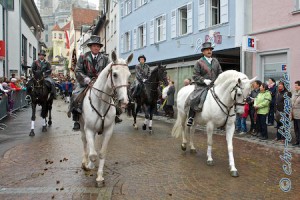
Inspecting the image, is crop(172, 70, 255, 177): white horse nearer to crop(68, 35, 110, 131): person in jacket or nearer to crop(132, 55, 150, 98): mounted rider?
crop(68, 35, 110, 131): person in jacket

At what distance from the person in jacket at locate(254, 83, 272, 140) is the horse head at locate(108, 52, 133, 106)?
688cm

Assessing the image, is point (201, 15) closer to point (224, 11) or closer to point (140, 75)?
point (224, 11)

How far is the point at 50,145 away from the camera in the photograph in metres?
9.37

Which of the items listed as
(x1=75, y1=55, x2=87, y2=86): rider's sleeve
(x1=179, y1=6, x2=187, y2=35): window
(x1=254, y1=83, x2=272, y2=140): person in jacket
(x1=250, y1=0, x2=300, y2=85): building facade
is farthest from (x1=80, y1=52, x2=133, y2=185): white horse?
(x1=179, y1=6, x2=187, y2=35): window

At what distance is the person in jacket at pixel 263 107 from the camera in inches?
438

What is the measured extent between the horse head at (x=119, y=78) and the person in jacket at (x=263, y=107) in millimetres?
6880

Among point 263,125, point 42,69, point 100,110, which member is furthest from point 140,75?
point 100,110

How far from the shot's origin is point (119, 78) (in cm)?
536

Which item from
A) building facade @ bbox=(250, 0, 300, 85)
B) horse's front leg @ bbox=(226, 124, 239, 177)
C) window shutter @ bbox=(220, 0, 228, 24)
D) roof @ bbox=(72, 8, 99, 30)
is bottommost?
horse's front leg @ bbox=(226, 124, 239, 177)

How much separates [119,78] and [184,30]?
62.7 ft

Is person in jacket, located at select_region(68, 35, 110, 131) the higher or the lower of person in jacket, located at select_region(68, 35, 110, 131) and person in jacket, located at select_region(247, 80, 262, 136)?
the higher

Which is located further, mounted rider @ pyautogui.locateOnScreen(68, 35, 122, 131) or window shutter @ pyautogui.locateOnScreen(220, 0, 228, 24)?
window shutter @ pyautogui.locateOnScreen(220, 0, 228, 24)

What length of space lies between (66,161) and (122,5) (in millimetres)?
30731

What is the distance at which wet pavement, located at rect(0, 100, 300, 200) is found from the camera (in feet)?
17.8
